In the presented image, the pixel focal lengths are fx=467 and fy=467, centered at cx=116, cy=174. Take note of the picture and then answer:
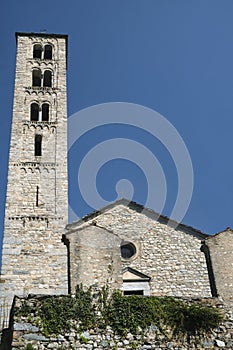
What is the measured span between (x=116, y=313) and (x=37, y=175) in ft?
42.3

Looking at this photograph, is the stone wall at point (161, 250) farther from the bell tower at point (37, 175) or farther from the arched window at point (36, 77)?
the arched window at point (36, 77)

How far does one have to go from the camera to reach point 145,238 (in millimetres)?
18938

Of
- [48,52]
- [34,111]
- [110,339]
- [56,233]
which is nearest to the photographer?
[110,339]

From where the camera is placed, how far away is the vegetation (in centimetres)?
923

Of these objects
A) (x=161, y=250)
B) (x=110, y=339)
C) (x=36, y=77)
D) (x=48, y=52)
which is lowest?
(x=110, y=339)

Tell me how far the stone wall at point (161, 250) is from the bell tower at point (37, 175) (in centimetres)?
153

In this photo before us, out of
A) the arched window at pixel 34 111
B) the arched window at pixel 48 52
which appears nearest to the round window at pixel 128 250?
the arched window at pixel 34 111

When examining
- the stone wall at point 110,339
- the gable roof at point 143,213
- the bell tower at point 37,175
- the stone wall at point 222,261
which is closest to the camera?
the stone wall at point 110,339

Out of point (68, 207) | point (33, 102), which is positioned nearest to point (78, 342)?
point (68, 207)

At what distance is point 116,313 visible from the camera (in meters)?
9.58

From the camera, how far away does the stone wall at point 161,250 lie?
1780 centimetres

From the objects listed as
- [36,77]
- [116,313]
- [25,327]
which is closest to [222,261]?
[116,313]

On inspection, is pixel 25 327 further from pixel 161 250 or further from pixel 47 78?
pixel 47 78

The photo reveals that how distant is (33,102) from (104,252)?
15391mm
